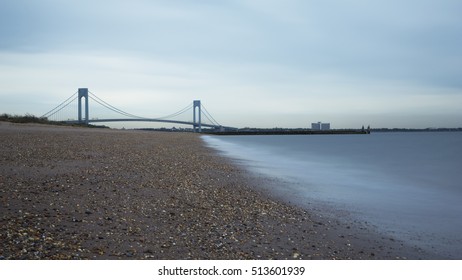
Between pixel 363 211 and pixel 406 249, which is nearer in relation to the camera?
pixel 406 249

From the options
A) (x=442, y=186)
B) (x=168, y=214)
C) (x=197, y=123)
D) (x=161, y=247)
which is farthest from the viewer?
(x=197, y=123)

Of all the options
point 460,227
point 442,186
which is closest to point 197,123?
point 442,186

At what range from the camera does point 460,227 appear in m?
5.38

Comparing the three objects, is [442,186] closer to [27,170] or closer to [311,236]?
[311,236]

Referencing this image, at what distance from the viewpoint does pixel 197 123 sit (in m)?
83.6

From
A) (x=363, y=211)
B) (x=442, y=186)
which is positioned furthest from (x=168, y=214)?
(x=442, y=186)

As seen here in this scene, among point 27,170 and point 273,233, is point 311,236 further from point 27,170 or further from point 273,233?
point 27,170

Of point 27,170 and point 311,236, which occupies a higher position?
point 27,170
